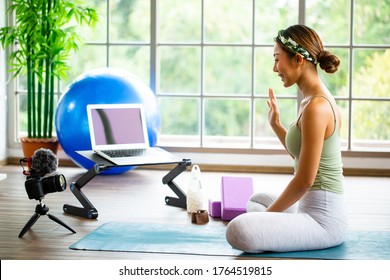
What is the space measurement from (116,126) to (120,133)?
53 mm

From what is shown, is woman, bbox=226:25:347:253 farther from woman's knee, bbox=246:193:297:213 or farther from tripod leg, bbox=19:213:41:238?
tripod leg, bbox=19:213:41:238

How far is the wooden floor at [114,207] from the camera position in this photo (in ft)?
11.9

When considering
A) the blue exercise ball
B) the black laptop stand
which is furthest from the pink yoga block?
the blue exercise ball

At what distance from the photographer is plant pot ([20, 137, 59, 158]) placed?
612 centimetres

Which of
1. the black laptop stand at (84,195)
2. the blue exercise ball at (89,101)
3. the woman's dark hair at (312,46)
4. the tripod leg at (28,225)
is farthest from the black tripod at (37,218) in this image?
the blue exercise ball at (89,101)

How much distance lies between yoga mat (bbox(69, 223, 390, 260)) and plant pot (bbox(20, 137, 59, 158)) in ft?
7.14

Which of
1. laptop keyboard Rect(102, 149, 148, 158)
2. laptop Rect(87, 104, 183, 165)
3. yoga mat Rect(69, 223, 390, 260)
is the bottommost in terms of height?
yoga mat Rect(69, 223, 390, 260)

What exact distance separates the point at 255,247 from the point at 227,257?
0.14 m

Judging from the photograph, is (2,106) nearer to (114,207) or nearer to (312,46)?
(114,207)

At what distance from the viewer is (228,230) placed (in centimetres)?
343

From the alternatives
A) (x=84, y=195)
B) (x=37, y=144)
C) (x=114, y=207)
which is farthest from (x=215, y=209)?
(x=37, y=144)

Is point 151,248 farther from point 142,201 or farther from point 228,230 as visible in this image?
point 142,201

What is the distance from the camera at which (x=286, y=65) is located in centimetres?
343

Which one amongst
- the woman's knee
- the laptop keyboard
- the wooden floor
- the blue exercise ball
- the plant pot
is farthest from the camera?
the plant pot
